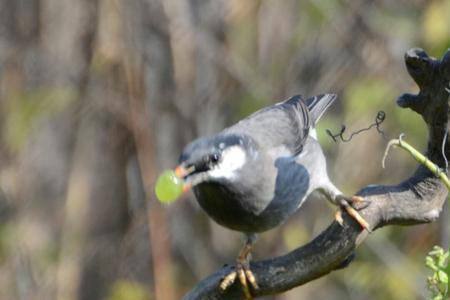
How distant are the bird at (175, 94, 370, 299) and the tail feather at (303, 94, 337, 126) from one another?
315mm

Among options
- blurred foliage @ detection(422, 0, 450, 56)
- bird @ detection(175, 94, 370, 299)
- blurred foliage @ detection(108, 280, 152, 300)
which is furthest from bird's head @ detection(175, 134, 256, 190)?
blurred foliage @ detection(108, 280, 152, 300)

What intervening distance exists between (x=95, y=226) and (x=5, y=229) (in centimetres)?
118

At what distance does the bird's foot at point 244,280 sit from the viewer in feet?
9.39

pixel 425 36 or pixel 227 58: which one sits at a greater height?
pixel 227 58

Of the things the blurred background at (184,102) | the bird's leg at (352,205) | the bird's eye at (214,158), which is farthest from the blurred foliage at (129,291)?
the bird's eye at (214,158)

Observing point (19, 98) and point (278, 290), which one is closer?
point (278, 290)

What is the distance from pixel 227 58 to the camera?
260 inches

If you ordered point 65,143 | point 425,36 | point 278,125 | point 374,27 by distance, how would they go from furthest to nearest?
point 65,143
point 374,27
point 425,36
point 278,125

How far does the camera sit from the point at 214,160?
311 cm

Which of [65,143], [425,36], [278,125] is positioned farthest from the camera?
[65,143]

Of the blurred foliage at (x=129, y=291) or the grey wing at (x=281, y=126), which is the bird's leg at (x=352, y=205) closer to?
the grey wing at (x=281, y=126)

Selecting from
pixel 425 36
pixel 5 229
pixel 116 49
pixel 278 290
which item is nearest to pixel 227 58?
pixel 116 49

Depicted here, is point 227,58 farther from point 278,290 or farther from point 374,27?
point 278,290

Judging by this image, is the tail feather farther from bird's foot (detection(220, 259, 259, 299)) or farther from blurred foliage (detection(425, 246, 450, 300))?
blurred foliage (detection(425, 246, 450, 300))
